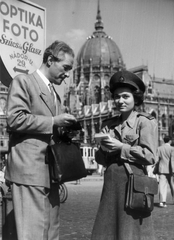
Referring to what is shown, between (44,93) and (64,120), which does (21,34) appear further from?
(64,120)

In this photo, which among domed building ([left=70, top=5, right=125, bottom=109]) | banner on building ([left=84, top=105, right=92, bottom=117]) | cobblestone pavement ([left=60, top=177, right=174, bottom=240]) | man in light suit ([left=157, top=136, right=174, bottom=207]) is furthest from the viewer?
domed building ([left=70, top=5, right=125, bottom=109])

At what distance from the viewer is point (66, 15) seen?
4.08m

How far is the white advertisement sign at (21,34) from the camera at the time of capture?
343 centimetres

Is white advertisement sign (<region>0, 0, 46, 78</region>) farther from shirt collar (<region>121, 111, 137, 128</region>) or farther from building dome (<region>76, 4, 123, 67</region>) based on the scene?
building dome (<region>76, 4, 123, 67</region>)

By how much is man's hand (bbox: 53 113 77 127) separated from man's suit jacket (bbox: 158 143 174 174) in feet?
20.5

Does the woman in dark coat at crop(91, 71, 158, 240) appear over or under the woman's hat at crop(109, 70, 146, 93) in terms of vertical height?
under

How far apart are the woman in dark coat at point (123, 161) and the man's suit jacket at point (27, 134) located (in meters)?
0.43

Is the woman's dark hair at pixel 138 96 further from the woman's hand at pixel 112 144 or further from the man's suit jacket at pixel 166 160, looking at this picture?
the man's suit jacket at pixel 166 160

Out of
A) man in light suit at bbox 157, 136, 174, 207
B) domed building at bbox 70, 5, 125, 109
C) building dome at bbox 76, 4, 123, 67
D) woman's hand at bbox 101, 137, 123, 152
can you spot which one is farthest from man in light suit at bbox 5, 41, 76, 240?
building dome at bbox 76, 4, 123, 67

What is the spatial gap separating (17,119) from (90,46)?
314ft

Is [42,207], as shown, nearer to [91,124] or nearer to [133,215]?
[133,215]

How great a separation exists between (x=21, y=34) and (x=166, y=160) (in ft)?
18.8

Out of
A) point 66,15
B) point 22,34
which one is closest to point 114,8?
point 66,15

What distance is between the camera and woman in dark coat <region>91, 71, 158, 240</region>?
2.58 meters
